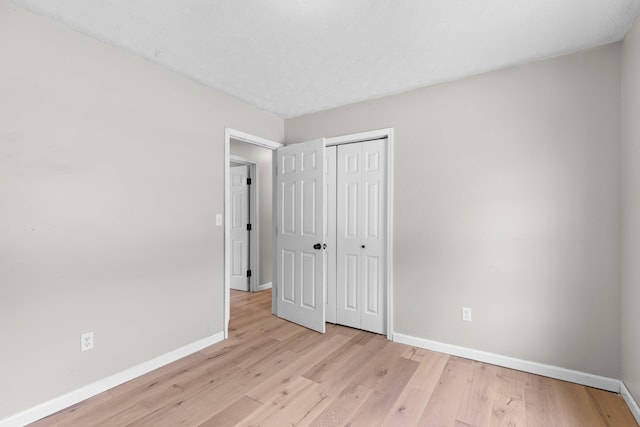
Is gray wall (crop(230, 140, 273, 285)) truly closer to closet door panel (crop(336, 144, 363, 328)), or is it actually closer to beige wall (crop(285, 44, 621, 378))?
closet door panel (crop(336, 144, 363, 328))

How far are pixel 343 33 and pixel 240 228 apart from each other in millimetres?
3601

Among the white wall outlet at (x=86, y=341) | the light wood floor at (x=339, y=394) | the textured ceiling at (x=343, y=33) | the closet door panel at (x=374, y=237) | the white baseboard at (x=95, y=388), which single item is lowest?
the light wood floor at (x=339, y=394)

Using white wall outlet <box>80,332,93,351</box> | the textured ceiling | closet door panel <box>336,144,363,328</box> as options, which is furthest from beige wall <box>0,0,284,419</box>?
closet door panel <box>336,144,363,328</box>

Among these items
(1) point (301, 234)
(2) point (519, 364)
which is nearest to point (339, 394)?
(2) point (519, 364)

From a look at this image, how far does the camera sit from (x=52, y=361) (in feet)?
6.29

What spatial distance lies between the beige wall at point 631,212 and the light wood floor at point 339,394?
0.35 m

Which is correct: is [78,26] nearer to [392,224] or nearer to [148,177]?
[148,177]

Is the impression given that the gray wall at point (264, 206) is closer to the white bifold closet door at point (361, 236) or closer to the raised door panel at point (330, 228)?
the raised door panel at point (330, 228)

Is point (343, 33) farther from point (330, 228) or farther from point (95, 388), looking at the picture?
point (95, 388)

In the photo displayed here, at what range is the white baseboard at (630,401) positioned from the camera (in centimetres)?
182

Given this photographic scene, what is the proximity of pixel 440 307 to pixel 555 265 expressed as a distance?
96cm

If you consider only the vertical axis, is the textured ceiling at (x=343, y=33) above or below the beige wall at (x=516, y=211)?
above

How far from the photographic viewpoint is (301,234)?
3459 mm

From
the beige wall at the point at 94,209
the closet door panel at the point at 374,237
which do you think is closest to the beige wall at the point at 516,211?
the closet door panel at the point at 374,237
